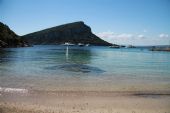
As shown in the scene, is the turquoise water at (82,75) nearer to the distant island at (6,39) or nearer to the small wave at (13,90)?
the small wave at (13,90)

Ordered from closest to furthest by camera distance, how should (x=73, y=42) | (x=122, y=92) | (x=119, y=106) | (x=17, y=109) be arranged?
(x=17, y=109) → (x=119, y=106) → (x=122, y=92) → (x=73, y=42)

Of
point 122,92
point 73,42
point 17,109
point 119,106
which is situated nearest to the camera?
point 17,109

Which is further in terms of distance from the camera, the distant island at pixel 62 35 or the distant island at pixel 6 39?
the distant island at pixel 62 35

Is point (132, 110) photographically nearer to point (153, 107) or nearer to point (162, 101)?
point (153, 107)

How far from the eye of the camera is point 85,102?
29.3 feet

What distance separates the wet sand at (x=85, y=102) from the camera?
314 inches

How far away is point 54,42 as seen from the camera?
160m

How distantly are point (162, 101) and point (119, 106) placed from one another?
1.82m

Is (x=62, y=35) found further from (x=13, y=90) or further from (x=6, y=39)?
(x=13, y=90)

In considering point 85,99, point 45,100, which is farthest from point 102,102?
point 45,100

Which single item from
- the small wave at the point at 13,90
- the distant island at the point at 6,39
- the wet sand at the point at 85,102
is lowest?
the wet sand at the point at 85,102

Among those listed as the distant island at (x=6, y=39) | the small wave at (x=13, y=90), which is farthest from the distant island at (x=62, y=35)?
the small wave at (x=13, y=90)

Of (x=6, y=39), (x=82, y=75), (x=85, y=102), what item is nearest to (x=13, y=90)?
(x=85, y=102)

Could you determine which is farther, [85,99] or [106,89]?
[106,89]
